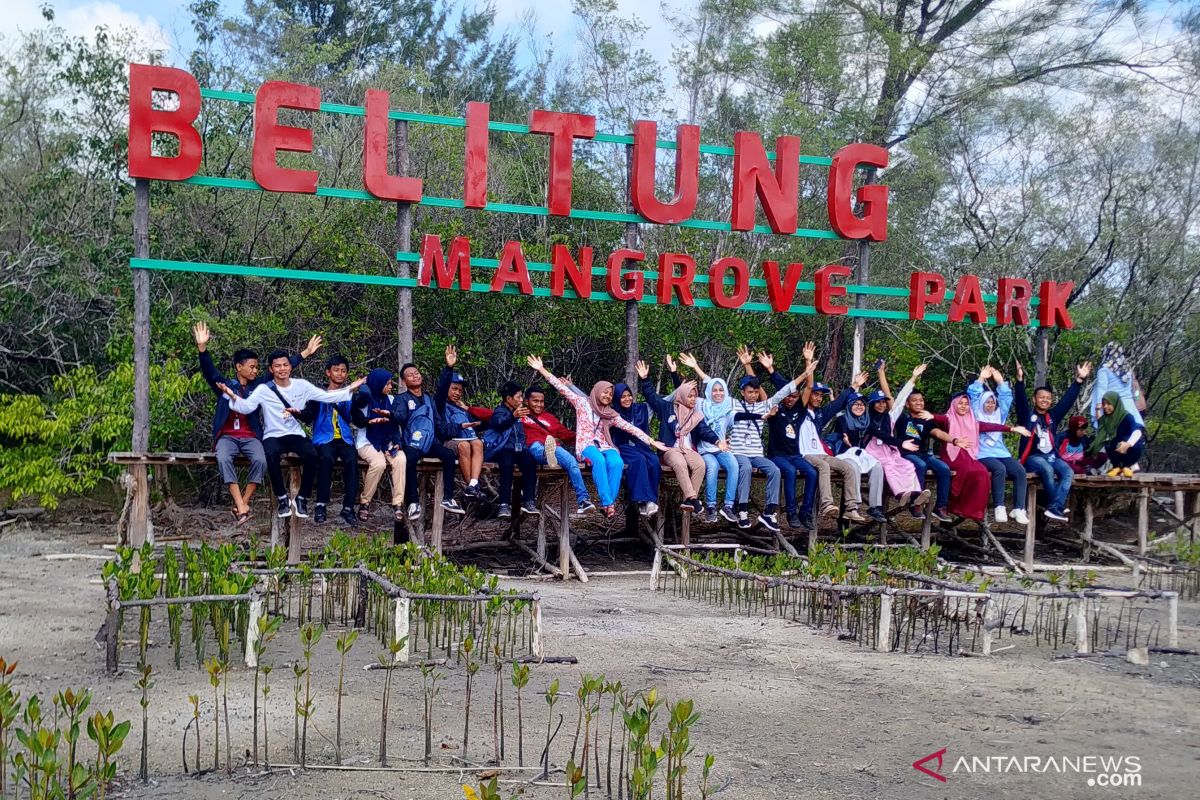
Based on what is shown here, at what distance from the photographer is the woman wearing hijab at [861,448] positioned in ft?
39.8

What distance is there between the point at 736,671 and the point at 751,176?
6.95 metres

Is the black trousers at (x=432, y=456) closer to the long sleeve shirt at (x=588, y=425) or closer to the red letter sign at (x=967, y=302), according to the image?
the long sleeve shirt at (x=588, y=425)

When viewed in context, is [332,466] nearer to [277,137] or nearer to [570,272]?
[570,272]

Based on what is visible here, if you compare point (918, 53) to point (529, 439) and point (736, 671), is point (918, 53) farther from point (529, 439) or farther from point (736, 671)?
point (736, 671)

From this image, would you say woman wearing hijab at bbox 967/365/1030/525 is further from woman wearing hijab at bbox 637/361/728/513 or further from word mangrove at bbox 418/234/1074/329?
woman wearing hijab at bbox 637/361/728/513

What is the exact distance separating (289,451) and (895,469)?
6.20 meters

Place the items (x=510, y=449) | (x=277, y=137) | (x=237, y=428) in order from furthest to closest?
1. (x=510, y=449)
2. (x=277, y=137)
3. (x=237, y=428)

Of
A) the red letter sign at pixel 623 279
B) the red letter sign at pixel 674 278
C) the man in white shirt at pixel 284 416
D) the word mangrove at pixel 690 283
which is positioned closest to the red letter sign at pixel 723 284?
the word mangrove at pixel 690 283

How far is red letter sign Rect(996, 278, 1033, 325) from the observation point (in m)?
13.5

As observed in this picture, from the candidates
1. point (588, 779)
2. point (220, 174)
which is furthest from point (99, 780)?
point (220, 174)

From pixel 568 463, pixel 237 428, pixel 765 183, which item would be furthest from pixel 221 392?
pixel 765 183

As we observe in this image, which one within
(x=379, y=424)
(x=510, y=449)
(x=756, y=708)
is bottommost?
(x=756, y=708)

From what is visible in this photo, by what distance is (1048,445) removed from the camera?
12688 millimetres

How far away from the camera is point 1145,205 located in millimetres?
17594
